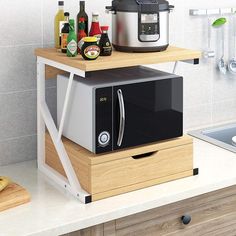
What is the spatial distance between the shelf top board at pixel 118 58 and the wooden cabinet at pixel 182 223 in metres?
0.54

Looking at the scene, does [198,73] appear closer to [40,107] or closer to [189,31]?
[189,31]

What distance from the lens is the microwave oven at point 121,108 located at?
7.22 ft

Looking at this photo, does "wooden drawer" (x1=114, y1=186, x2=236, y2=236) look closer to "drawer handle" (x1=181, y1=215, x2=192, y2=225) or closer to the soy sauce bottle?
"drawer handle" (x1=181, y1=215, x2=192, y2=225)

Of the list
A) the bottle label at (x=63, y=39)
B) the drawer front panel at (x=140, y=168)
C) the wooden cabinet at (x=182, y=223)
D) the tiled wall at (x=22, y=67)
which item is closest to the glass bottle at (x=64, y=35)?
the bottle label at (x=63, y=39)

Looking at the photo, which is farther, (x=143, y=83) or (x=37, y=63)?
(x=37, y=63)

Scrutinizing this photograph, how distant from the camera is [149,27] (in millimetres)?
2303

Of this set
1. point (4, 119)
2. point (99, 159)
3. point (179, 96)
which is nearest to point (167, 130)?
point (179, 96)

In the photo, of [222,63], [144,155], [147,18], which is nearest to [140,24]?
[147,18]

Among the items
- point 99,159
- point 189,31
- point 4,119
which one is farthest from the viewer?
point 189,31

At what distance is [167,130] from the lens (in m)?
2.38

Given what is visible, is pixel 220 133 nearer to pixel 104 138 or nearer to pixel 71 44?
pixel 104 138

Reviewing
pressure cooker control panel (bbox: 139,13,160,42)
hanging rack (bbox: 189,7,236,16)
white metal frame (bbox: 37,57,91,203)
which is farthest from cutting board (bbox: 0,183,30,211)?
hanging rack (bbox: 189,7,236,16)

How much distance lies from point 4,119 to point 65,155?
14.8 inches

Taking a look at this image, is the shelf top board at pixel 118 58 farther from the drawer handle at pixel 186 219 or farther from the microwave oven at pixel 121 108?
the drawer handle at pixel 186 219
